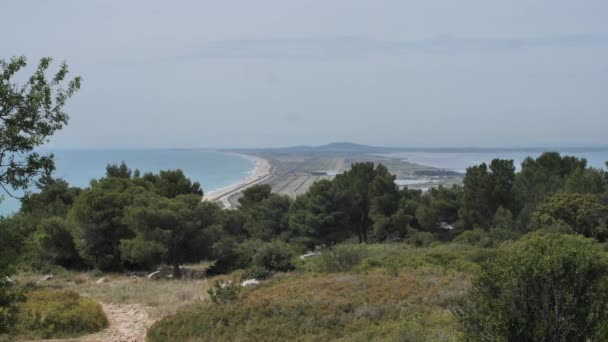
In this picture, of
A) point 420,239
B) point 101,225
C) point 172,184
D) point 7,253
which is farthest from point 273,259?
point 172,184

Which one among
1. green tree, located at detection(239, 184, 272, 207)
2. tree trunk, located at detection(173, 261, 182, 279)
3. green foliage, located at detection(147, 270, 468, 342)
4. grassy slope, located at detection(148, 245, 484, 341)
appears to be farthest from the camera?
green tree, located at detection(239, 184, 272, 207)

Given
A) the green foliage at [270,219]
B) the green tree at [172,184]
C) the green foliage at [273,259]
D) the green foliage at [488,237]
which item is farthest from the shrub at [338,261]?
the green foliage at [270,219]

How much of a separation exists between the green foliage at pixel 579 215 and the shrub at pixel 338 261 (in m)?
14.2

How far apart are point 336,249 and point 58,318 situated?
11062mm

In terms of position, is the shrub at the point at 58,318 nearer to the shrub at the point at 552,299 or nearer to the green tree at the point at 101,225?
the shrub at the point at 552,299

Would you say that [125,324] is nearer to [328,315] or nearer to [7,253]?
[328,315]

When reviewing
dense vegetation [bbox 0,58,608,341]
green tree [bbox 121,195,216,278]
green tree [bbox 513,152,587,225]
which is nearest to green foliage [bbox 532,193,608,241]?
dense vegetation [bbox 0,58,608,341]

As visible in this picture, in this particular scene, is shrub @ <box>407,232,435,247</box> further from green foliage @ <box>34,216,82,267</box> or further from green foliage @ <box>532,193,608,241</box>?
green foliage @ <box>34,216,82,267</box>

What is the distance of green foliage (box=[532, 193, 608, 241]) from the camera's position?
96.1ft

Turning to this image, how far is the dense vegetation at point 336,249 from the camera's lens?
544 cm

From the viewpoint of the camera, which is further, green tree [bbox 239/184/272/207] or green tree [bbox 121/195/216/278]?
green tree [bbox 239/184/272/207]

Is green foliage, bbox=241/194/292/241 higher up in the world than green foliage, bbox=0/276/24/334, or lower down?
lower down

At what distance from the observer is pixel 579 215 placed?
29.1 meters

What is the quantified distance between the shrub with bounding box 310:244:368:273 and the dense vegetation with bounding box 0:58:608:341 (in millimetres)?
79
